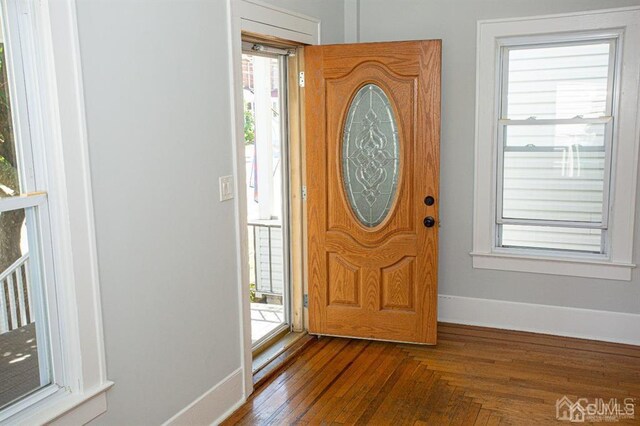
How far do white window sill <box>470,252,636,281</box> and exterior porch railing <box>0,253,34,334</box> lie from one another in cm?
302

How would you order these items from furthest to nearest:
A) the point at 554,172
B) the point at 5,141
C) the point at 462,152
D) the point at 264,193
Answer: the point at 264,193
the point at 462,152
the point at 554,172
the point at 5,141

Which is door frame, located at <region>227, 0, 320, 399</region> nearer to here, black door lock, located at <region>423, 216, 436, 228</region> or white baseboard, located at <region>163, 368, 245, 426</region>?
white baseboard, located at <region>163, 368, 245, 426</region>

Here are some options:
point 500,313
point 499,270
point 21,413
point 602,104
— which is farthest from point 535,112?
point 21,413

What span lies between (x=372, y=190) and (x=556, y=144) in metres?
1.29

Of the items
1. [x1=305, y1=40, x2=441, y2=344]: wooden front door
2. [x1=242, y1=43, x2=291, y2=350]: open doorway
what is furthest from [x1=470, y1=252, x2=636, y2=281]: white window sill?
[x1=242, y1=43, x2=291, y2=350]: open doorway

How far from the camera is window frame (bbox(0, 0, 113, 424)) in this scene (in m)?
1.89

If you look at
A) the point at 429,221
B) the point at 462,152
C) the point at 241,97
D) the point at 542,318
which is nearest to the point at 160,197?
the point at 241,97

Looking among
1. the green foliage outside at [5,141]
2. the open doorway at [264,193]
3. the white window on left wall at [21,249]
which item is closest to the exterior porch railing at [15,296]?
the white window on left wall at [21,249]

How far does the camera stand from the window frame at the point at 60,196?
189cm

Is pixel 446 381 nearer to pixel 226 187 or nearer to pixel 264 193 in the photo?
pixel 226 187

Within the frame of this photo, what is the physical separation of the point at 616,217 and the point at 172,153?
2.85 m

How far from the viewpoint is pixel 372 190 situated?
12.6 feet

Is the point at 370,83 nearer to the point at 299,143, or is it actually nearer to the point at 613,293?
the point at 299,143

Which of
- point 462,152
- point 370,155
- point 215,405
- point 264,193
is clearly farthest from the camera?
point 264,193
